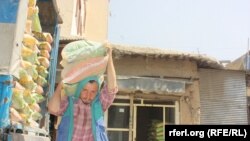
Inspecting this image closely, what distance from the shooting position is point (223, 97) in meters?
9.50

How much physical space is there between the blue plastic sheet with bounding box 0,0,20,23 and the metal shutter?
6900 mm

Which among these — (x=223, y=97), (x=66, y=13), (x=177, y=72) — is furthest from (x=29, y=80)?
(x=66, y=13)

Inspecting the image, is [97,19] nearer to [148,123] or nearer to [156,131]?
[148,123]

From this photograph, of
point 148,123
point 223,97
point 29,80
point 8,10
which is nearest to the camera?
point 8,10

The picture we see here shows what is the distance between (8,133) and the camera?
3.00 metres

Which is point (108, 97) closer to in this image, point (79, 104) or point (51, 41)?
point (79, 104)

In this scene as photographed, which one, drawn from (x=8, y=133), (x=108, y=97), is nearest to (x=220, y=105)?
(x=108, y=97)

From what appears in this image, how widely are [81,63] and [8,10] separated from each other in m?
0.73

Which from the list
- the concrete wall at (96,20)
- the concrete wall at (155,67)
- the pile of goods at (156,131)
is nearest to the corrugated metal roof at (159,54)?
the concrete wall at (155,67)

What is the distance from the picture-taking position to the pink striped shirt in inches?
124

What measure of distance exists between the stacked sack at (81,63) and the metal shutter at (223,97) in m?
6.41

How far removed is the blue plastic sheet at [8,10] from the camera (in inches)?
120

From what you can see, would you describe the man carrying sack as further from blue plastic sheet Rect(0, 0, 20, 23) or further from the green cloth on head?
blue plastic sheet Rect(0, 0, 20, 23)

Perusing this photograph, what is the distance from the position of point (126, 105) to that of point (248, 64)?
18.1 ft
